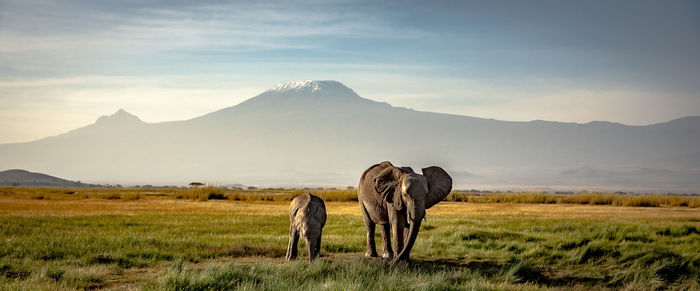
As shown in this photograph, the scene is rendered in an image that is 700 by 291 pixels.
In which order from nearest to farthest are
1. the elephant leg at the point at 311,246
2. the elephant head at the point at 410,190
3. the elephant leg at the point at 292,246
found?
the elephant head at the point at 410,190
the elephant leg at the point at 311,246
the elephant leg at the point at 292,246

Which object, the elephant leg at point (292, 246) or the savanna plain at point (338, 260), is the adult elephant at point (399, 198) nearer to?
the savanna plain at point (338, 260)

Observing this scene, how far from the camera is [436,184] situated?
14047 mm

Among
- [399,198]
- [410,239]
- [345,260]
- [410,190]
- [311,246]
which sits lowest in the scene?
[345,260]

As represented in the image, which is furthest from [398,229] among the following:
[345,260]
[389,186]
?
[345,260]

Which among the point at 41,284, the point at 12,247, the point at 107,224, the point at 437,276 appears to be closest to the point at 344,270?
the point at 437,276

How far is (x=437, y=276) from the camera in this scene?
460 inches

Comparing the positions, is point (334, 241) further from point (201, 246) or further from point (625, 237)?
point (625, 237)

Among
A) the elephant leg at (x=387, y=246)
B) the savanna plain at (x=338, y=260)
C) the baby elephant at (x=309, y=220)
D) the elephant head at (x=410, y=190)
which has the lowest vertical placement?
the savanna plain at (x=338, y=260)

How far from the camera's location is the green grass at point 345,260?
11.8 meters

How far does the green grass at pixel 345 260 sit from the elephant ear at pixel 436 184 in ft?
5.09

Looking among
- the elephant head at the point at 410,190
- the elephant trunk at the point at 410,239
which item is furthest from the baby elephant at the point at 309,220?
the elephant trunk at the point at 410,239

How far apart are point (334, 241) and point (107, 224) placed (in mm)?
10797

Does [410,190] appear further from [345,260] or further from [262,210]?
[262,210]

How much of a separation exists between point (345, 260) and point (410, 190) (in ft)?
8.47
